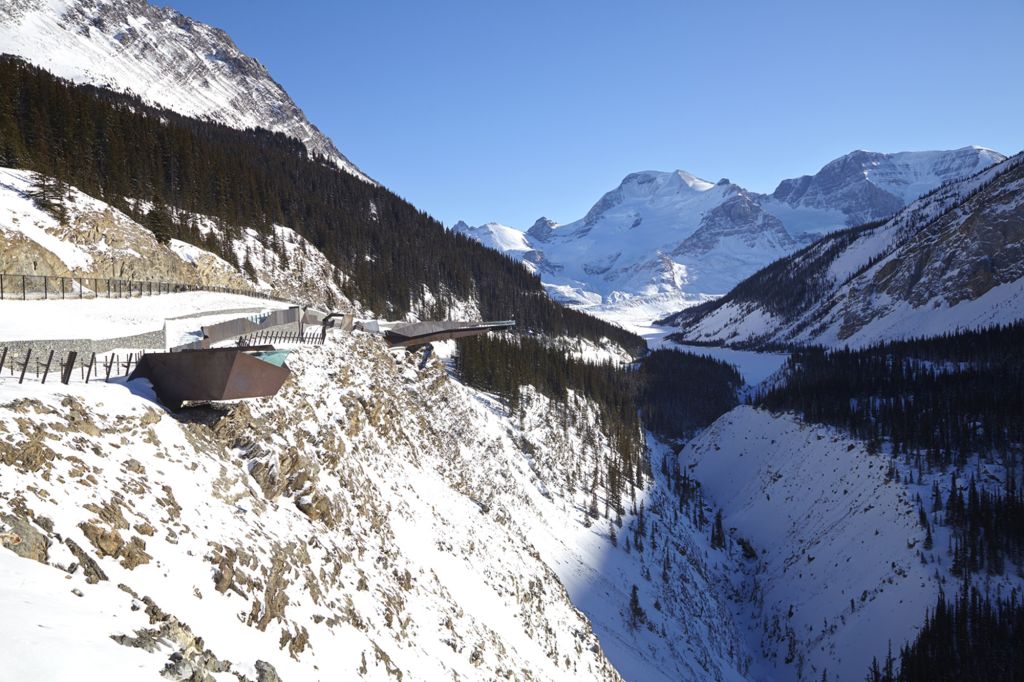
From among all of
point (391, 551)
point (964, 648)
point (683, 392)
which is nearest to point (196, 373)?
point (391, 551)

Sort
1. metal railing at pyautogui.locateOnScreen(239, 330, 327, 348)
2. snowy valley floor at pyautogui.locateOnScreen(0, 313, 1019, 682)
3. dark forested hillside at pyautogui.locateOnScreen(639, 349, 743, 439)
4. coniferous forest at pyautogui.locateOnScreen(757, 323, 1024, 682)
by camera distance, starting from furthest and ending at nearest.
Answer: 1. dark forested hillside at pyautogui.locateOnScreen(639, 349, 743, 439)
2. coniferous forest at pyautogui.locateOnScreen(757, 323, 1024, 682)
3. metal railing at pyautogui.locateOnScreen(239, 330, 327, 348)
4. snowy valley floor at pyautogui.locateOnScreen(0, 313, 1019, 682)

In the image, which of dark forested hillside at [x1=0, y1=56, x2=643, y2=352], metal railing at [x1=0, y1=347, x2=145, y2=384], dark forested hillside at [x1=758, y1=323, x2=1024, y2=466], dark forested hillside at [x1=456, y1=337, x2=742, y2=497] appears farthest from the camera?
dark forested hillside at [x1=456, y1=337, x2=742, y2=497]

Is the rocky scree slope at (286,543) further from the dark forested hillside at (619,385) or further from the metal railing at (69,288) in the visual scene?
the dark forested hillside at (619,385)

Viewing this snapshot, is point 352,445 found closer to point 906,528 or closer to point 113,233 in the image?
point 113,233

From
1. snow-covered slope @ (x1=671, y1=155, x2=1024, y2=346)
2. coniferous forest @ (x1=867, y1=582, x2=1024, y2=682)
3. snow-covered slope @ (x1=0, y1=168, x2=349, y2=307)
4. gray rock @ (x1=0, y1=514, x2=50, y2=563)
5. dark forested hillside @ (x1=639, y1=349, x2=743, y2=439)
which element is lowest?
coniferous forest @ (x1=867, y1=582, x2=1024, y2=682)

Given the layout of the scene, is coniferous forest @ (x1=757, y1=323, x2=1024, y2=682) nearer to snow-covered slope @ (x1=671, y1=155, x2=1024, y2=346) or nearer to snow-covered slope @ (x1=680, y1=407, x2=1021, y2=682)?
snow-covered slope @ (x1=680, y1=407, x2=1021, y2=682)

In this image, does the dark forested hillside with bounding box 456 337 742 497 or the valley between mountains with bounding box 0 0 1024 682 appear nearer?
the valley between mountains with bounding box 0 0 1024 682

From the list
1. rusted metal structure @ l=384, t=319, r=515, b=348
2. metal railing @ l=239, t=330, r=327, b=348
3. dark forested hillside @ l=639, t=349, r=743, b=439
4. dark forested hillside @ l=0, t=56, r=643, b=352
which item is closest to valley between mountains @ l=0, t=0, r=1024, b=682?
metal railing @ l=239, t=330, r=327, b=348

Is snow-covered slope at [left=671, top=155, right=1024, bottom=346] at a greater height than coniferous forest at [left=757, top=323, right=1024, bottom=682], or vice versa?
snow-covered slope at [left=671, top=155, right=1024, bottom=346]
